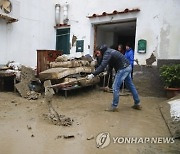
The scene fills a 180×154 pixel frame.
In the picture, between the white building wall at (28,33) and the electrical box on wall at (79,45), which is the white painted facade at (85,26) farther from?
the electrical box on wall at (79,45)

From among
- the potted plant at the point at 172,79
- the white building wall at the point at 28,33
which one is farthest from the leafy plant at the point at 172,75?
the white building wall at the point at 28,33

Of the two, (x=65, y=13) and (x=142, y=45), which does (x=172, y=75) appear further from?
(x=65, y=13)

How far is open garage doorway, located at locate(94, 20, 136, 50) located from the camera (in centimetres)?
940

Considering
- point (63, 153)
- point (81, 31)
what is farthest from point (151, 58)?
point (63, 153)

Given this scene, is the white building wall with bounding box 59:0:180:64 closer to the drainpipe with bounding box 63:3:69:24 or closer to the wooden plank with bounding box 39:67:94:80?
the drainpipe with bounding box 63:3:69:24

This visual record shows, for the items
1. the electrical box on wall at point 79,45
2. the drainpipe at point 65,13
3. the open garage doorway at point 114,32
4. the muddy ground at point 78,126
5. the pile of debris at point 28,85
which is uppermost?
the drainpipe at point 65,13

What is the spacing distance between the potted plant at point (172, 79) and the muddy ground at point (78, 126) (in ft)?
1.54

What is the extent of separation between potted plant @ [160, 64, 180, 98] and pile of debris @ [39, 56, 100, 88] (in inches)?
94.7

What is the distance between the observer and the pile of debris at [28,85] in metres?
7.46

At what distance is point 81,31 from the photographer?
31.6ft

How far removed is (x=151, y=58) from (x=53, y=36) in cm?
477

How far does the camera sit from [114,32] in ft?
36.6

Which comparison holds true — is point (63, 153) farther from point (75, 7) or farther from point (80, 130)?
point (75, 7)

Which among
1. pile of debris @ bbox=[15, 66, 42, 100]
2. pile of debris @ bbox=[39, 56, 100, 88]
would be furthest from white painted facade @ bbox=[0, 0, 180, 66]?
pile of debris @ bbox=[39, 56, 100, 88]
